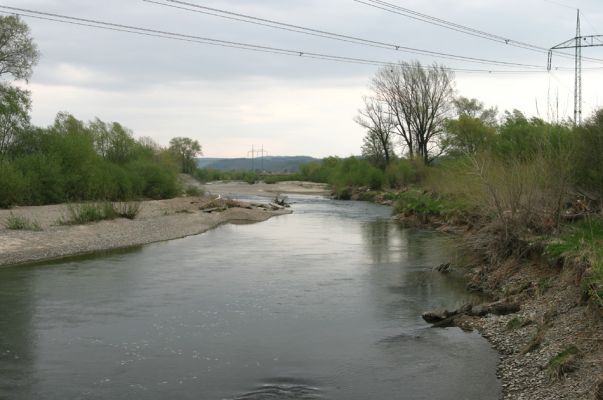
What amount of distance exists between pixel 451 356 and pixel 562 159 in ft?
32.0

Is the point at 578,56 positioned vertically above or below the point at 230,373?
above

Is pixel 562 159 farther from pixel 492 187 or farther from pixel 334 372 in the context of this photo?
pixel 334 372

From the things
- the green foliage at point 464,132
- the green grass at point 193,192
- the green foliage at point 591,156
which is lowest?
the green grass at point 193,192

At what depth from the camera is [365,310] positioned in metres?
14.5

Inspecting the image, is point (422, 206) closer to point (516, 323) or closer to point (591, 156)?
point (591, 156)

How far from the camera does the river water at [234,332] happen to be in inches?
370

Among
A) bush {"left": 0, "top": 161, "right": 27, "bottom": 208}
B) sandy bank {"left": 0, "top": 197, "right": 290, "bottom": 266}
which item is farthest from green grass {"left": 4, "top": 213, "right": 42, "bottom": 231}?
bush {"left": 0, "top": 161, "right": 27, "bottom": 208}

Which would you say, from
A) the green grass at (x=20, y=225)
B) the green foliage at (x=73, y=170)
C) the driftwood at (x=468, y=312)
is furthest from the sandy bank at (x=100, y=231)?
the driftwood at (x=468, y=312)

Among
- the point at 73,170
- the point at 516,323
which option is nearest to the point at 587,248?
the point at 516,323

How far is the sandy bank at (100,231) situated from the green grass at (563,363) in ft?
60.6

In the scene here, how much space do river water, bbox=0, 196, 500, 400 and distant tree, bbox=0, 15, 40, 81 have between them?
25.3 meters

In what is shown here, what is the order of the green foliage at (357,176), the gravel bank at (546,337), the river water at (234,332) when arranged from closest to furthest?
the gravel bank at (546,337), the river water at (234,332), the green foliage at (357,176)

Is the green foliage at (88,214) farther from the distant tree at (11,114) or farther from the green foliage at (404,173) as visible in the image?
the green foliage at (404,173)

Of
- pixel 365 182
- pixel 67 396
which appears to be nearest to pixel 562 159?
pixel 67 396
